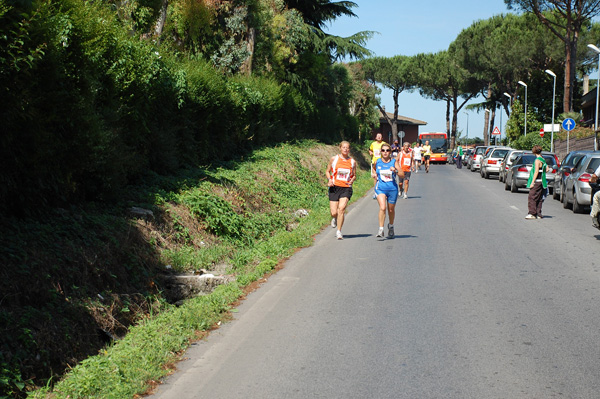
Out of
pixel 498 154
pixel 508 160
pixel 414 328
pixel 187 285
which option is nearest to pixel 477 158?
pixel 498 154

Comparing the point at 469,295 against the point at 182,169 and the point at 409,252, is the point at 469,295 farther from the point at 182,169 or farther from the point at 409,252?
the point at 182,169

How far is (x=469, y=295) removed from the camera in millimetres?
8359

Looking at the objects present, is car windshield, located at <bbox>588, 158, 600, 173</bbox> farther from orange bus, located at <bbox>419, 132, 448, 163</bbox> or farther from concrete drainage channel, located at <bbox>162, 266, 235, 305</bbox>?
orange bus, located at <bbox>419, 132, 448, 163</bbox>

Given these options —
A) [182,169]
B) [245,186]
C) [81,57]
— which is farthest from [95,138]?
[245,186]

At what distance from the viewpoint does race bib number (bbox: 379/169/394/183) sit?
530 inches

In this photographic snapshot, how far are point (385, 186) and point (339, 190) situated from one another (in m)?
0.91

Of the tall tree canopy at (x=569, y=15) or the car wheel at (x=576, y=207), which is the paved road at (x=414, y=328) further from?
the tall tree canopy at (x=569, y=15)

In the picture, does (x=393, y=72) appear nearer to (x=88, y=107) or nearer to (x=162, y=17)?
(x=162, y=17)

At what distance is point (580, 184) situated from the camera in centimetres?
1905

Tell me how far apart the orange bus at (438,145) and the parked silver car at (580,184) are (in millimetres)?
46670

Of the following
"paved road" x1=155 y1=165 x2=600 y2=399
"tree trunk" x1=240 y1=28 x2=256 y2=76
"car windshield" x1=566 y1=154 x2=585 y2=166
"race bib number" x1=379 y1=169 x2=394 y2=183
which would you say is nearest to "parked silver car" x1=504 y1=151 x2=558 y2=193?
"car windshield" x1=566 y1=154 x2=585 y2=166

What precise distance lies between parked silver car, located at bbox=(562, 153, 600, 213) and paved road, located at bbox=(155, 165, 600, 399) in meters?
6.48

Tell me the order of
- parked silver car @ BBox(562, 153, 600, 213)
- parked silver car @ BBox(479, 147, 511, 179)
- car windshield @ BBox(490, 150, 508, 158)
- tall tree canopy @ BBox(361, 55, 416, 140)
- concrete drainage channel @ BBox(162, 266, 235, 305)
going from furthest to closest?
tall tree canopy @ BBox(361, 55, 416, 140), car windshield @ BBox(490, 150, 508, 158), parked silver car @ BBox(479, 147, 511, 179), parked silver car @ BBox(562, 153, 600, 213), concrete drainage channel @ BBox(162, 266, 235, 305)

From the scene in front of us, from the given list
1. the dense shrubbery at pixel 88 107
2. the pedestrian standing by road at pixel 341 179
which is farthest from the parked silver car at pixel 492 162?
the pedestrian standing by road at pixel 341 179
